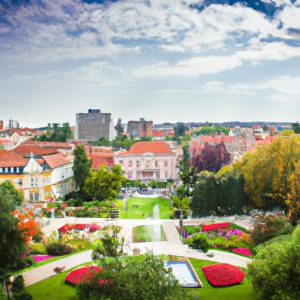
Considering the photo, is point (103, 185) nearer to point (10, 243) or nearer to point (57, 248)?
point (57, 248)

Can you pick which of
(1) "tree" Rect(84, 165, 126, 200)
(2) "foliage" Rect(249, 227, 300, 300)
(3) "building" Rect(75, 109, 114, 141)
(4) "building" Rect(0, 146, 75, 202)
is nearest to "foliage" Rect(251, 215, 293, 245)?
(2) "foliage" Rect(249, 227, 300, 300)

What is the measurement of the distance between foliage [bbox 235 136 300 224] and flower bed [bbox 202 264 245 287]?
670 cm

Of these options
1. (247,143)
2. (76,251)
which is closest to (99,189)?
(76,251)

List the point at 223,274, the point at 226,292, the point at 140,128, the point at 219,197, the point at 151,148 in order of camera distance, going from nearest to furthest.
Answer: the point at 226,292, the point at 223,274, the point at 219,197, the point at 151,148, the point at 140,128

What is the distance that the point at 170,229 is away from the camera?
64.7 feet

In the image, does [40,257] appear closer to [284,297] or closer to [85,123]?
[284,297]

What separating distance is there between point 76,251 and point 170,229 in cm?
519

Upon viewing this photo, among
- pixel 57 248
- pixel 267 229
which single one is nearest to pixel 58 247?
pixel 57 248

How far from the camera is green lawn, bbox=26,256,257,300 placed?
11.8 metres

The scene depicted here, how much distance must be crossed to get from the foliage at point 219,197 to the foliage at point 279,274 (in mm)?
11815

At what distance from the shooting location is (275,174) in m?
21.2

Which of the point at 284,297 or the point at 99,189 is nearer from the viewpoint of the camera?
the point at 284,297

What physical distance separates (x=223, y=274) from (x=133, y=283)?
482 centimetres

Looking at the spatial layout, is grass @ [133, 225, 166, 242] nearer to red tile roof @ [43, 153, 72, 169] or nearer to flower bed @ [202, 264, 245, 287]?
flower bed @ [202, 264, 245, 287]
